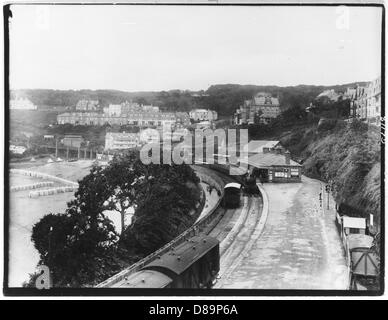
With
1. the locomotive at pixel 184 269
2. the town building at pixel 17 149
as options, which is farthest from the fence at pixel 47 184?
the locomotive at pixel 184 269

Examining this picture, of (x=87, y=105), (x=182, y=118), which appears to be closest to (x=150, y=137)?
(x=182, y=118)

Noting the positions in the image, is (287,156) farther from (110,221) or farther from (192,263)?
(110,221)

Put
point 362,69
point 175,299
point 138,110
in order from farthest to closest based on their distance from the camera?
point 138,110, point 362,69, point 175,299

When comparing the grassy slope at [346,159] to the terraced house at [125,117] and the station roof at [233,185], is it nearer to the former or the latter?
the station roof at [233,185]

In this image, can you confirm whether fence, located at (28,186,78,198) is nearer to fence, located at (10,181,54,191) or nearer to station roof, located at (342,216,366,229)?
fence, located at (10,181,54,191)
